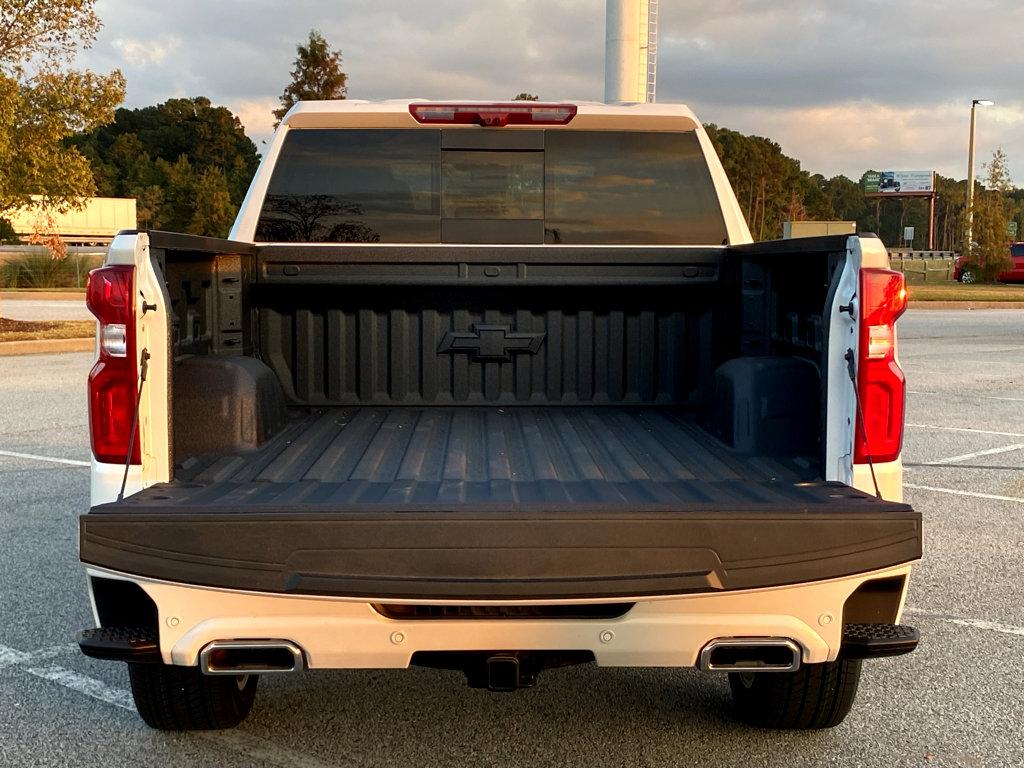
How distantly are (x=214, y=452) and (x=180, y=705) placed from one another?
84cm

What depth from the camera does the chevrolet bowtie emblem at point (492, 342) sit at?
16.9 feet

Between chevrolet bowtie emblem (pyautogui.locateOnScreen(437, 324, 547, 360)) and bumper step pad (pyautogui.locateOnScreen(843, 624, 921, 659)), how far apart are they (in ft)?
6.92

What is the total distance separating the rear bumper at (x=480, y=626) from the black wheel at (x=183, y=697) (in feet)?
2.06

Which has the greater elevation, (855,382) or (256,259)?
(256,259)

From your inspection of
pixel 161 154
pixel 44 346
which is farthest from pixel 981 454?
pixel 161 154

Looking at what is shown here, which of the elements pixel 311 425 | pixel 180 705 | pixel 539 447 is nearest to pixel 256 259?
pixel 311 425

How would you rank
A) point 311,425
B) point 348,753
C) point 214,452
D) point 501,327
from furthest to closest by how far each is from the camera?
point 501,327 → point 311,425 → point 214,452 → point 348,753

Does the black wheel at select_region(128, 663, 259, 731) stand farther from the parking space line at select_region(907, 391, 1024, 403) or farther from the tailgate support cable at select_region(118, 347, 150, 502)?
the parking space line at select_region(907, 391, 1024, 403)

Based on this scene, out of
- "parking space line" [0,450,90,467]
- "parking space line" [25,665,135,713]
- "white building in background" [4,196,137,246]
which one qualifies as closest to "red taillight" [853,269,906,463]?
"parking space line" [25,665,135,713]

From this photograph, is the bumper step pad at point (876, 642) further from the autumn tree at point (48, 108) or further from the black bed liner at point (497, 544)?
the autumn tree at point (48, 108)

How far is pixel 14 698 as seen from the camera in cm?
439

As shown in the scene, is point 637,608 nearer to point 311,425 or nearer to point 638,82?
point 311,425

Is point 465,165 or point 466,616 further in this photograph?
point 465,165

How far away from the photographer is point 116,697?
4.41 meters
